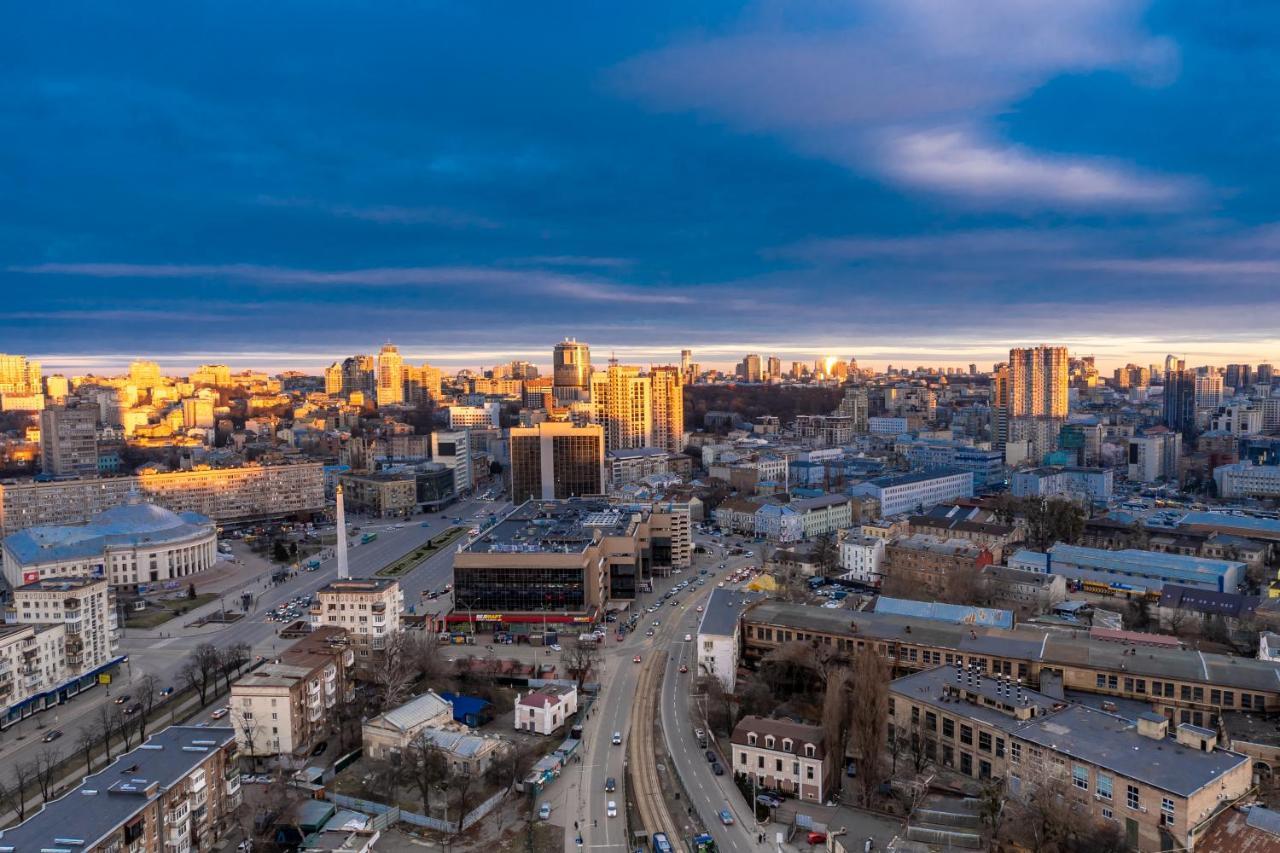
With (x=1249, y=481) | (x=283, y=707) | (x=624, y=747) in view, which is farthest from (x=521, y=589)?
(x=1249, y=481)

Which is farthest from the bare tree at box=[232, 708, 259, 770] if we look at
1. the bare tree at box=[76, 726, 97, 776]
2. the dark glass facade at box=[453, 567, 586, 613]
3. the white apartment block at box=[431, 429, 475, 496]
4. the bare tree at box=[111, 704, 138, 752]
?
the white apartment block at box=[431, 429, 475, 496]

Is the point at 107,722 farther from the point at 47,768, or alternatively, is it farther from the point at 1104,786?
the point at 1104,786

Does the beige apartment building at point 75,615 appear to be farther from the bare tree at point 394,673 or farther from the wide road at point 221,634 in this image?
the bare tree at point 394,673

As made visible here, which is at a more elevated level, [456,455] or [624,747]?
[456,455]

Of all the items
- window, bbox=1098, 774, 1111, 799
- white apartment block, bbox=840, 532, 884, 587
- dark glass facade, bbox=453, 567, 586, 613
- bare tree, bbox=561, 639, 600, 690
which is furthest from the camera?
white apartment block, bbox=840, 532, 884, 587

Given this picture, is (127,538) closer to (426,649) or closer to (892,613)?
(426,649)

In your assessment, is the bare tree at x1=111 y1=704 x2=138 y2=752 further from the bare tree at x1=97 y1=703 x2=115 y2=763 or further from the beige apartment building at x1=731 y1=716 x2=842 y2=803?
the beige apartment building at x1=731 y1=716 x2=842 y2=803
